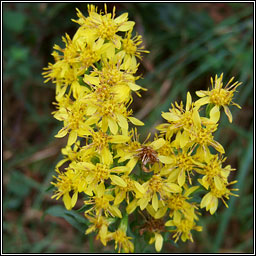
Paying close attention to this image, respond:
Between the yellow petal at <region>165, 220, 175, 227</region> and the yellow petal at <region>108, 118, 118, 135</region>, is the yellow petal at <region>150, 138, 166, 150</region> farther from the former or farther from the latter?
the yellow petal at <region>165, 220, 175, 227</region>

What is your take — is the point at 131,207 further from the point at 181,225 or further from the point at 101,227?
the point at 181,225

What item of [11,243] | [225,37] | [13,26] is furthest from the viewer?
[225,37]

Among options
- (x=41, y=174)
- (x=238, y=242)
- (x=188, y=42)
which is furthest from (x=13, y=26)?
(x=238, y=242)

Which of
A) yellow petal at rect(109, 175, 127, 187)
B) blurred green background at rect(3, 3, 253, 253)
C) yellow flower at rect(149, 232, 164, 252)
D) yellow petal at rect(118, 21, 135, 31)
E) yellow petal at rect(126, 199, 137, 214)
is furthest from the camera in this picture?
blurred green background at rect(3, 3, 253, 253)

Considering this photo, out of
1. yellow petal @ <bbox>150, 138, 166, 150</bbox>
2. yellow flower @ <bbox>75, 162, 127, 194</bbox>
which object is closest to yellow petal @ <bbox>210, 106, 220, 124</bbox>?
yellow petal @ <bbox>150, 138, 166, 150</bbox>

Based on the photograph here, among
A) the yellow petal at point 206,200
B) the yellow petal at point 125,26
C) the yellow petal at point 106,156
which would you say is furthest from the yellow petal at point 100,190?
the yellow petal at point 125,26

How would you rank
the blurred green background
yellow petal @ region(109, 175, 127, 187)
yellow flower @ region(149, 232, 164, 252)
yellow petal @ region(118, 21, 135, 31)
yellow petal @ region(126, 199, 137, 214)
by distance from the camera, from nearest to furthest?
yellow petal @ region(109, 175, 127, 187), yellow petal @ region(126, 199, 137, 214), yellow flower @ region(149, 232, 164, 252), yellow petal @ region(118, 21, 135, 31), the blurred green background

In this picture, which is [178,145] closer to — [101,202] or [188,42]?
[101,202]
